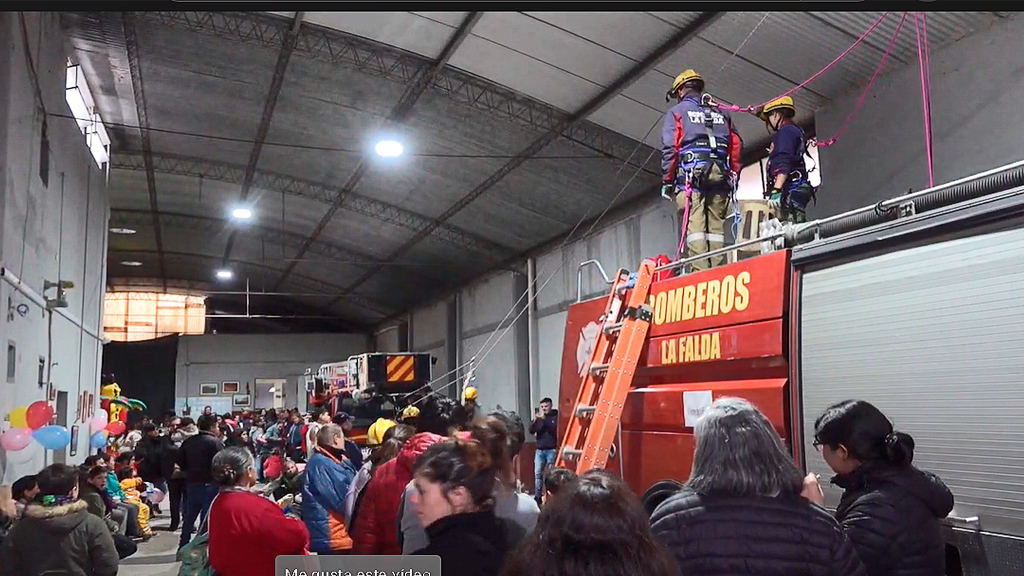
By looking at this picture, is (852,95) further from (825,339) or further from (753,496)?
(753,496)

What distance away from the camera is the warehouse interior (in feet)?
26.1

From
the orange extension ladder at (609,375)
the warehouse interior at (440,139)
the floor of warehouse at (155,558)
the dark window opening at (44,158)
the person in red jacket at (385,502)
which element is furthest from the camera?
the dark window opening at (44,158)

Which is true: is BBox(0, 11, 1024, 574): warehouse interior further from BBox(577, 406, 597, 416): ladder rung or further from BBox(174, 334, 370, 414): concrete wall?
BBox(174, 334, 370, 414): concrete wall

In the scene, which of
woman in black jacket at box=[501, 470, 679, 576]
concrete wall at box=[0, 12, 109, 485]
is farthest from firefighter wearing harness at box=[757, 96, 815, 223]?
concrete wall at box=[0, 12, 109, 485]

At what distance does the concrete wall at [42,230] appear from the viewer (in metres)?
7.07

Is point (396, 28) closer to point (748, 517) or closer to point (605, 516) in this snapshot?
point (748, 517)

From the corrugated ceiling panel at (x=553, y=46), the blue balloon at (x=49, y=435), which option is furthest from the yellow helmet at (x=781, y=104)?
the blue balloon at (x=49, y=435)

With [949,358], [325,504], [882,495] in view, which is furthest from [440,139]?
[882,495]

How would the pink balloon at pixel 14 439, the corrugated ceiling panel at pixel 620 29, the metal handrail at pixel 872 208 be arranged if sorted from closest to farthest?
the metal handrail at pixel 872 208, the pink balloon at pixel 14 439, the corrugated ceiling panel at pixel 620 29

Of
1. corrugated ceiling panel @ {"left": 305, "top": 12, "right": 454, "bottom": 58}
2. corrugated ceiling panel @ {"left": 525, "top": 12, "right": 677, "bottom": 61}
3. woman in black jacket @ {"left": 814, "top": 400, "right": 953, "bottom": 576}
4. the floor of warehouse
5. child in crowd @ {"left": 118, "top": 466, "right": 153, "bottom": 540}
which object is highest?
corrugated ceiling panel @ {"left": 305, "top": 12, "right": 454, "bottom": 58}

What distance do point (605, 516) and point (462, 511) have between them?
74 centimetres

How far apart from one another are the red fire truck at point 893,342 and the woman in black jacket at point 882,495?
1.38 ft

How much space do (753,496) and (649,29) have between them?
8.02m

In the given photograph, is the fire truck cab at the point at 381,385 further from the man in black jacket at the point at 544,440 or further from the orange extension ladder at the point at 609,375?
the orange extension ladder at the point at 609,375
